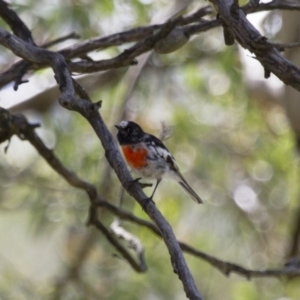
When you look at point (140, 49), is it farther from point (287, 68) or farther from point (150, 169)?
point (287, 68)

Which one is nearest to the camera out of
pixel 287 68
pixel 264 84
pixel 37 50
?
pixel 287 68

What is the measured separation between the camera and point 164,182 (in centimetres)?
712

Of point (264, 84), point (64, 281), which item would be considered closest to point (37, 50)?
point (264, 84)

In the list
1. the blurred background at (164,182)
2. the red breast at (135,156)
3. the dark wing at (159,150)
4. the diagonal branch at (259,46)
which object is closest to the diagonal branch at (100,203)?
the red breast at (135,156)

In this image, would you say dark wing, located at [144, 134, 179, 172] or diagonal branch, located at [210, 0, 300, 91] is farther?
dark wing, located at [144, 134, 179, 172]

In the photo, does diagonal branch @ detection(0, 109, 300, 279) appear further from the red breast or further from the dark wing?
the dark wing

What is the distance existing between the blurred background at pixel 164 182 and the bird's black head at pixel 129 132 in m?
1.38

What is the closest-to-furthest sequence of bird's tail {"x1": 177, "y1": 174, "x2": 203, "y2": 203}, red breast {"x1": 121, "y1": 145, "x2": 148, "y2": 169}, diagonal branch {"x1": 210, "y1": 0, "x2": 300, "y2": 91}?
diagonal branch {"x1": 210, "y1": 0, "x2": 300, "y2": 91} → red breast {"x1": 121, "y1": 145, "x2": 148, "y2": 169} → bird's tail {"x1": 177, "y1": 174, "x2": 203, "y2": 203}

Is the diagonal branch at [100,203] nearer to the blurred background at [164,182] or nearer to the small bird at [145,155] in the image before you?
the small bird at [145,155]

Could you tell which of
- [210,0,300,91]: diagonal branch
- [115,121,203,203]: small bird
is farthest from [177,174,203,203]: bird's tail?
[210,0,300,91]: diagonal branch

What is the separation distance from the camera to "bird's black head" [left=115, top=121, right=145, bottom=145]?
420cm

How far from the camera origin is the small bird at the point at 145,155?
4121mm

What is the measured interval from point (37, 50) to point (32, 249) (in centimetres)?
558

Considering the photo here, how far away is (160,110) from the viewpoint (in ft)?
23.9
